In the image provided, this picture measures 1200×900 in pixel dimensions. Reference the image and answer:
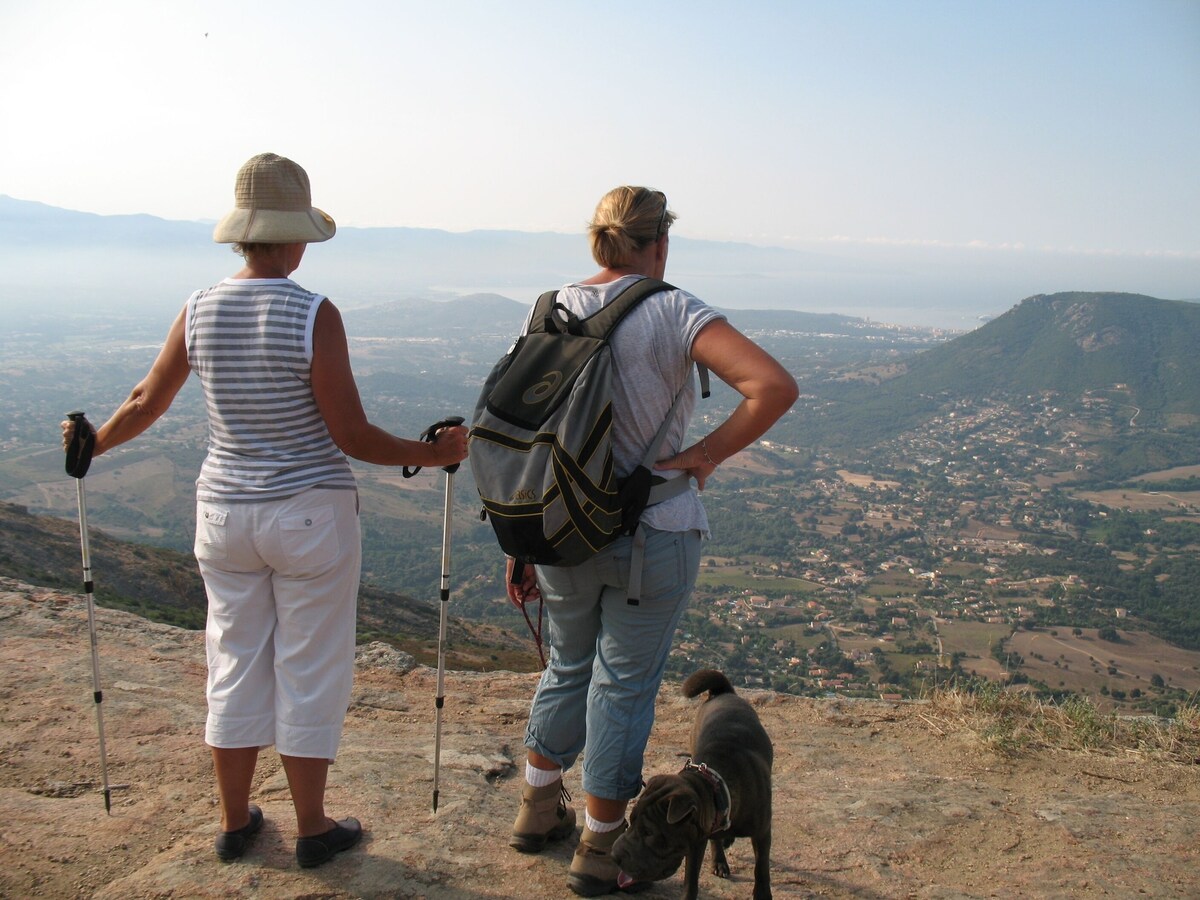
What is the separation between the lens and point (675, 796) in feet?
7.91

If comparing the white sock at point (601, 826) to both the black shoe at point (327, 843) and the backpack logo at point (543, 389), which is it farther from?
the backpack logo at point (543, 389)

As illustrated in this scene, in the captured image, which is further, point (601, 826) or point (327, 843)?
point (327, 843)

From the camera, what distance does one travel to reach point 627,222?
2455mm

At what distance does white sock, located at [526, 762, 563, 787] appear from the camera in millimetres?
2848

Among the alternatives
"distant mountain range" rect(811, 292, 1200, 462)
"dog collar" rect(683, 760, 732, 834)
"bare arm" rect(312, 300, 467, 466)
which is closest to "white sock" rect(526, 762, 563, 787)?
"dog collar" rect(683, 760, 732, 834)

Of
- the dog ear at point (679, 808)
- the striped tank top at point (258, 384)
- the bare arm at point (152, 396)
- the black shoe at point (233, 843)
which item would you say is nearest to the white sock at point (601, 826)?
the dog ear at point (679, 808)

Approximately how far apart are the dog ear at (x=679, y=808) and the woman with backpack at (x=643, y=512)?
23 cm

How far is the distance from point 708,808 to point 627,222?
177cm

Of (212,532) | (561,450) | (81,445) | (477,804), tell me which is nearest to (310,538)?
(212,532)

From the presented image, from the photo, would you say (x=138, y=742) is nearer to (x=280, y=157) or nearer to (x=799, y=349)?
(x=280, y=157)

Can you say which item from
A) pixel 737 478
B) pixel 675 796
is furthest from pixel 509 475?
pixel 737 478

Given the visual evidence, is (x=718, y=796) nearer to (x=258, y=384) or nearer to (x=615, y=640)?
(x=615, y=640)

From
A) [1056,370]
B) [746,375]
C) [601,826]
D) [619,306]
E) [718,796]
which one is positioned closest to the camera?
[746,375]

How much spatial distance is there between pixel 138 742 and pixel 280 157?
9.51 feet
